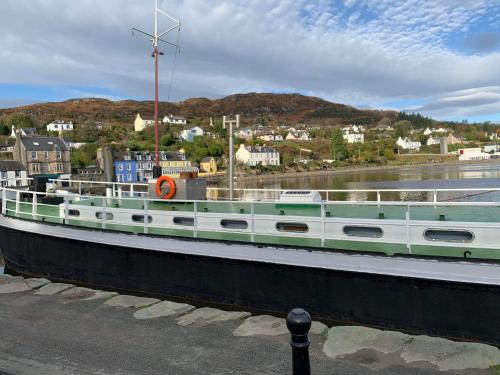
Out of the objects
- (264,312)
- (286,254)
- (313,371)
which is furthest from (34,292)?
(313,371)

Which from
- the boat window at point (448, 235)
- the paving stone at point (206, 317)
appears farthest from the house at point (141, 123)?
the boat window at point (448, 235)

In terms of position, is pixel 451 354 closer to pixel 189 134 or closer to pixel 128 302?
pixel 128 302

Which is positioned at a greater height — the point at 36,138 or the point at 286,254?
the point at 36,138

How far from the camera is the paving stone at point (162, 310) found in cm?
721

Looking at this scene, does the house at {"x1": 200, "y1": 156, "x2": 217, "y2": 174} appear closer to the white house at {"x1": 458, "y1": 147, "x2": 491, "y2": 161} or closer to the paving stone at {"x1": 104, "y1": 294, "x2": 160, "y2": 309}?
the paving stone at {"x1": 104, "y1": 294, "x2": 160, "y2": 309}

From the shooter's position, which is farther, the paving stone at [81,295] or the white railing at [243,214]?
the paving stone at [81,295]

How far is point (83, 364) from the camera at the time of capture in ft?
17.4

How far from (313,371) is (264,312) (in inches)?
110

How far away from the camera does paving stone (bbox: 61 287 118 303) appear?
8.23 meters

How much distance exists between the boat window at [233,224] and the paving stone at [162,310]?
5.91ft

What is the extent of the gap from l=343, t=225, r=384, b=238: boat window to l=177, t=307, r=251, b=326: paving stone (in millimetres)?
2226

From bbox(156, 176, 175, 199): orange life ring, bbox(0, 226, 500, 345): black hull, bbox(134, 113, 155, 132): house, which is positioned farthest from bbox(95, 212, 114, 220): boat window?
bbox(134, 113, 155, 132): house

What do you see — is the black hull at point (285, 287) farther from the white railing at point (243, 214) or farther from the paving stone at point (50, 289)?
the paving stone at point (50, 289)

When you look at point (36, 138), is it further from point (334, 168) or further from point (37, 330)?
point (334, 168)
